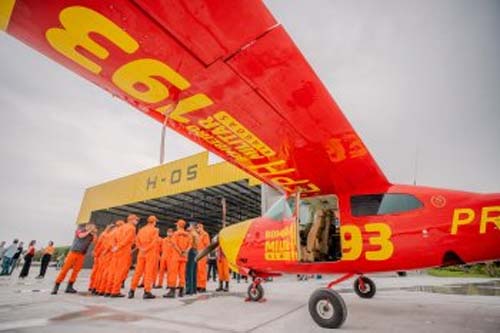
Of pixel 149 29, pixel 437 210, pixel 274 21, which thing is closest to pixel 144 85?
pixel 149 29

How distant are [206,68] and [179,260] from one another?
5846 mm

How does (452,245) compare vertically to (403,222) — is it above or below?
below

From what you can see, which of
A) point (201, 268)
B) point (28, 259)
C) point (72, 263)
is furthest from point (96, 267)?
point (28, 259)

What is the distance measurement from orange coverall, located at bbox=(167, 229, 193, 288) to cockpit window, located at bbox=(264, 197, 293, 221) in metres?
2.98

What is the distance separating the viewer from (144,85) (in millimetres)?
3031

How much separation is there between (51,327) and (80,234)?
470 cm

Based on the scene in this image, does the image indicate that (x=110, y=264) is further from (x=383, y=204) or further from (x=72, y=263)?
(x=383, y=204)

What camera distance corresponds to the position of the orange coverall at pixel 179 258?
23.2 ft

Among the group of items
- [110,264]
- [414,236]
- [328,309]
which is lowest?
[328,309]

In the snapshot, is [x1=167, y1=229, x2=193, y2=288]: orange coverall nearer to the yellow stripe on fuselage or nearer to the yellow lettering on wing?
the yellow lettering on wing

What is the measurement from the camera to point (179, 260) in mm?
7254

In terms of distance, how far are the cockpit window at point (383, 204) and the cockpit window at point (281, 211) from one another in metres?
1.20

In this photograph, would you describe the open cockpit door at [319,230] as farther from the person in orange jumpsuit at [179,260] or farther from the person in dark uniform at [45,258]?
the person in dark uniform at [45,258]

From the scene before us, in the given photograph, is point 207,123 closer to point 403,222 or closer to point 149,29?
point 149,29
